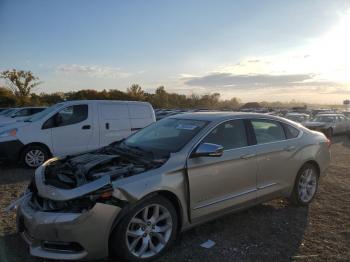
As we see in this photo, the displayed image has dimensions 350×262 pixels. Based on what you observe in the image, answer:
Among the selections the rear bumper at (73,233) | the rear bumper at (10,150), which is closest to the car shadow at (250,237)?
the rear bumper at (73,233)

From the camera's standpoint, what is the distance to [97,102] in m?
10.2

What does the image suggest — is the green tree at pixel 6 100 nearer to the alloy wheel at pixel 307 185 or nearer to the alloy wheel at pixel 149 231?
the alloy wheel at pixel 307 185

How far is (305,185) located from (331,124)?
17.7 meters

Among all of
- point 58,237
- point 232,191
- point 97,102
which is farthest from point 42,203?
point 97,102

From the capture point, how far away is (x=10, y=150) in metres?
8.99

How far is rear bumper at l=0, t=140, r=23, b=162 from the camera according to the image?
8.96 m

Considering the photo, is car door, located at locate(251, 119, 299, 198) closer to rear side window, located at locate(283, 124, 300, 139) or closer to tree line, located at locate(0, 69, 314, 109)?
rear side window, located at locate(283, 124, 300, 139)

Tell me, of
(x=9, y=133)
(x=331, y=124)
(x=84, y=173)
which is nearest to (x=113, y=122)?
(x=9, y=133)

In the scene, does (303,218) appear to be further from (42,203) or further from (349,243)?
(42,203)

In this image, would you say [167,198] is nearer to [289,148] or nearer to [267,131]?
[267,131]

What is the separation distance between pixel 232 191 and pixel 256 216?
96 cm

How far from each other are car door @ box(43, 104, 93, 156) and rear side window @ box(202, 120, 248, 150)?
545 centimetres

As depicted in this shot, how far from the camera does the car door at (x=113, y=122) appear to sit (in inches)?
399

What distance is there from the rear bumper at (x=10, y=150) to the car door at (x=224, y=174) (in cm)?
606
